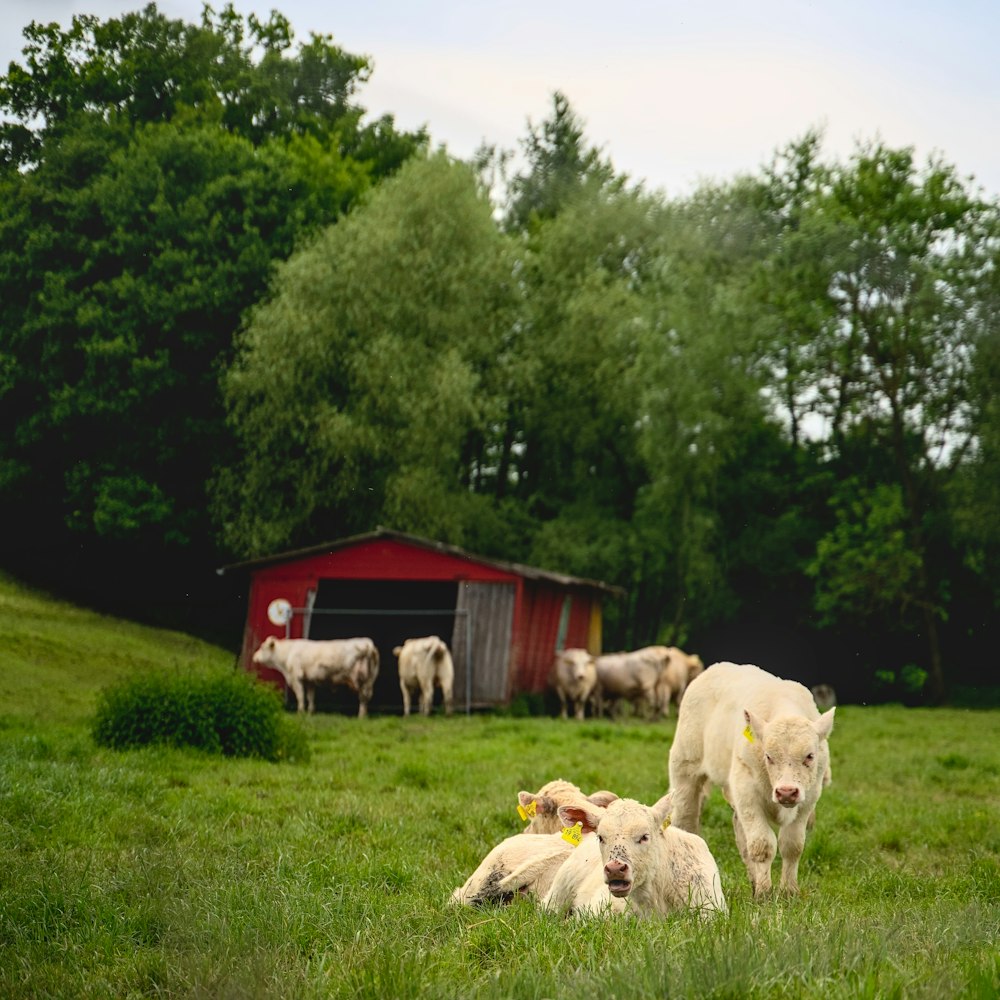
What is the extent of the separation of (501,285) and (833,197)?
10758 millimetres

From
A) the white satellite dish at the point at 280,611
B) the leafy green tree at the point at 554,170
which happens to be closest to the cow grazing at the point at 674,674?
the white satellite dish at the point at 280,611

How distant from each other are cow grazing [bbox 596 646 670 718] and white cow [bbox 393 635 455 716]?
4270 millimetres

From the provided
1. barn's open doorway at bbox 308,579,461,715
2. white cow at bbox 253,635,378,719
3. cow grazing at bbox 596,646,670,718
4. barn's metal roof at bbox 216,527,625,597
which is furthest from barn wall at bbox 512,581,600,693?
white cow at bbox 253,635,378,719

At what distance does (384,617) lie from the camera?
113 ft

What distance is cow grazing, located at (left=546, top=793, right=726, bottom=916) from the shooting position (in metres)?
6.08

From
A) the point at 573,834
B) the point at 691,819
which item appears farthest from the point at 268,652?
the point at 573,834

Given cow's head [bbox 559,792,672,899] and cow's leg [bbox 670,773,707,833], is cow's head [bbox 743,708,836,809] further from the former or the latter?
cow's leg [bbox 670,773,707,833]

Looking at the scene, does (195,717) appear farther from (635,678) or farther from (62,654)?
(635,678)

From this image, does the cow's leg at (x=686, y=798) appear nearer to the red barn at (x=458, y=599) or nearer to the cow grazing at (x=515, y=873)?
the cow grazing at (x=515, y=873)

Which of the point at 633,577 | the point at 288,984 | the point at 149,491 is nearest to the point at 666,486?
the point at 633,577

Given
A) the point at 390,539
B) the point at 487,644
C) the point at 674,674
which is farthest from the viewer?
the point at 674,674

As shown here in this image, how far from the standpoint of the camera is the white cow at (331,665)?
2708 centimetres

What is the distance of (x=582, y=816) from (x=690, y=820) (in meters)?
3.10

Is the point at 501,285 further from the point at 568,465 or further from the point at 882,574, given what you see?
the point at 882,574
